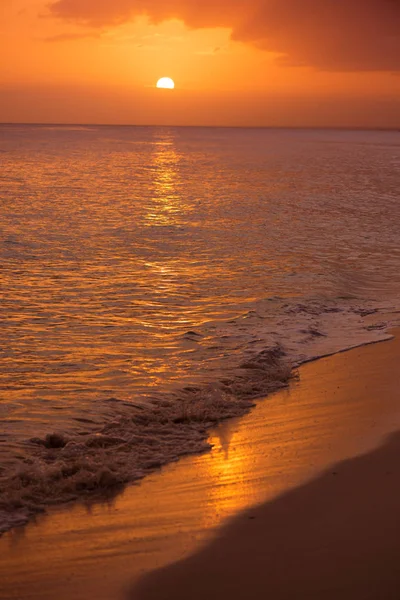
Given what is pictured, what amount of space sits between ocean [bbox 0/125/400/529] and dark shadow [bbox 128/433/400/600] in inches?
52.7

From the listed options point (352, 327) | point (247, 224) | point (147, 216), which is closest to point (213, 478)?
point (352, 327)

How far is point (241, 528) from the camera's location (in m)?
4.95

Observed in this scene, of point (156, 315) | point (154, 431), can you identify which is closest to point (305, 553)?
point (154, 431)

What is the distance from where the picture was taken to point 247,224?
22391 mm

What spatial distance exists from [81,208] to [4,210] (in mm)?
2767

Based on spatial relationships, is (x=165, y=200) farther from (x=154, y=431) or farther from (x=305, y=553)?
(x=305, y=553)

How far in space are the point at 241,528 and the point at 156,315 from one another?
21.0 feet

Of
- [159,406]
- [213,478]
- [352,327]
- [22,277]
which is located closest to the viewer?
[213,478]

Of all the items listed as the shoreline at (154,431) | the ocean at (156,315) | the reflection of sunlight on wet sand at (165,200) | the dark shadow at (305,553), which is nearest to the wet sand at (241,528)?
the dark shadow at (305,553)

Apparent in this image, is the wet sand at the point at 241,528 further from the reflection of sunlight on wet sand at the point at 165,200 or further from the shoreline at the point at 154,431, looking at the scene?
the reflection of sunlight on wet sand at the point at 165,200

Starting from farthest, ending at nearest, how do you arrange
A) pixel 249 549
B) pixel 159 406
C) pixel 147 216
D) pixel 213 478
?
pixel 147 216 < pixel 159 406 < pixel 213 478 < pixel 249 549

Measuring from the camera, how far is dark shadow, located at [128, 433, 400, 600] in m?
4.25

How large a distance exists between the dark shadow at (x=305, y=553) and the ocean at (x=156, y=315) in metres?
1.34

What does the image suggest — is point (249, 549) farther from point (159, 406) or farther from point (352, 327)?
point (352, 327)
